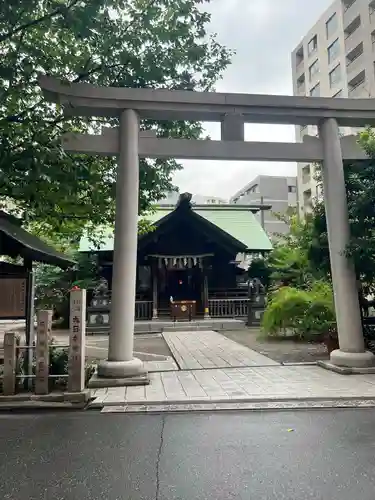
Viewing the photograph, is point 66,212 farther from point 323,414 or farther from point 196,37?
point 323,414

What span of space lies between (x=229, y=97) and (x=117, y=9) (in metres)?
2.81

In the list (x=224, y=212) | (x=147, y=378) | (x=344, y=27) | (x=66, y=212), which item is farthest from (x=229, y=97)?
(x=344, y=27)

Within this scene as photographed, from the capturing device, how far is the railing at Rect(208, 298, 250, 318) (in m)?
20.1

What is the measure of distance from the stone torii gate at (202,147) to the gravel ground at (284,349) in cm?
161

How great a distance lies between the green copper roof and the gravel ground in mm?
8500

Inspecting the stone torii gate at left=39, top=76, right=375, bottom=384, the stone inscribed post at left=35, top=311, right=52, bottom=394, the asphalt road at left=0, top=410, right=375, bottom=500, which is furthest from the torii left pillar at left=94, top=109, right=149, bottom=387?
the asphalt road at left=0, top=410, right=375, bottom=500

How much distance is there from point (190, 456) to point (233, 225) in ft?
71.2

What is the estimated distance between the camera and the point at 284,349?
38.5ft

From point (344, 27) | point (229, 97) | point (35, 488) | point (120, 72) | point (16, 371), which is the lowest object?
point (35, 488)

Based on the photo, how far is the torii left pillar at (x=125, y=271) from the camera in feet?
25.2

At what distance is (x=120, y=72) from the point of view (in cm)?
923

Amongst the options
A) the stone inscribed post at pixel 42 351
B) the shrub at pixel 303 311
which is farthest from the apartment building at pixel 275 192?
the stone inscribed post at pixel 42 351

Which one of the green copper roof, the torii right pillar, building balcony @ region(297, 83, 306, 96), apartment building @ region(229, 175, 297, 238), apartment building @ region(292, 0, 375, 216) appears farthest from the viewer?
apartment building @ region(229, 175, 297, 238)

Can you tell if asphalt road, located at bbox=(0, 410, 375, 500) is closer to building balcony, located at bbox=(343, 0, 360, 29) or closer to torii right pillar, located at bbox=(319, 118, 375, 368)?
torii right pillar, located at bbox=(319, 118, 375, 368)
